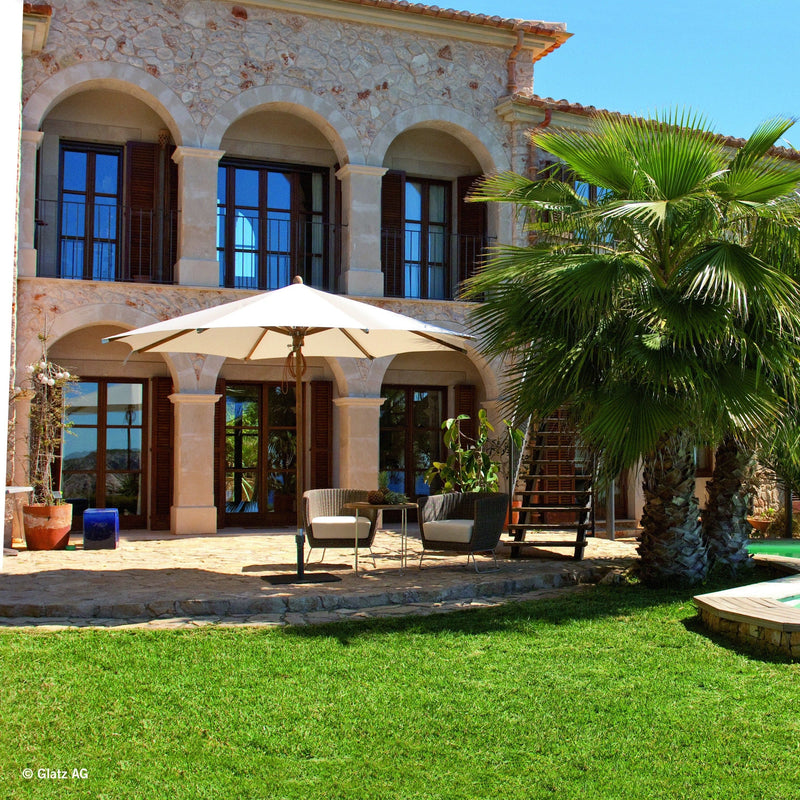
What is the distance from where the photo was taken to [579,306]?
7.72 metres

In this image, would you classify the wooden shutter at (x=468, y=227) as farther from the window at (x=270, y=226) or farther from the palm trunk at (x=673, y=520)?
the palm trunk at (x=673, y=520)

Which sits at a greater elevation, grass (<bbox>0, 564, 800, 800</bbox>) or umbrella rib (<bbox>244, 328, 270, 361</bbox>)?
umbrella rib (<bbox>244, 328, 270, 361</bbox>)

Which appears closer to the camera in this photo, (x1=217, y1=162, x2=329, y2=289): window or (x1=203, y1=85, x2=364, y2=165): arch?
(x1=203, y1=85, x2=364, y2=165): arch

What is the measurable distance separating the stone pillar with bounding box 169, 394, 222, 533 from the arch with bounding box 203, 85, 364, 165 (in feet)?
11.1

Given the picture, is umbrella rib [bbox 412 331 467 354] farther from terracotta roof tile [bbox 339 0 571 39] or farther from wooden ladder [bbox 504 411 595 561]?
terracotta roof tile [bbox 339 0 571 39]

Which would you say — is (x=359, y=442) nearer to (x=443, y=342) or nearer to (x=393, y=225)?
(x=393, y=225)

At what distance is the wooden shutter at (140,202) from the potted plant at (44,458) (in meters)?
2.14

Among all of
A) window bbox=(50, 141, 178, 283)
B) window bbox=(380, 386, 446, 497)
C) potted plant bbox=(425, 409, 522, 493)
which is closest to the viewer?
potted plant bbox=(425, 409, 522, 493)

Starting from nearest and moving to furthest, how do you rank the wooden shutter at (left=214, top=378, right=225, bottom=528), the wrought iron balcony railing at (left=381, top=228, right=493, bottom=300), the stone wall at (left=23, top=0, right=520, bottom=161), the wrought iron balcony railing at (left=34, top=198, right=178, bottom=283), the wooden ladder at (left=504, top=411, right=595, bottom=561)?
1. the wooden ladder at (left=504, top=411, right=595, bottom=561)
2. the stone wall at (left=23, top=0, right=520, bottom=161)
3. the wrought iron balcony railing at (left=34, top=198, right=178, bottom=283)
4. the wooden shutter at (left=214, top=378, right=225, bottom=528)
5. the wrought iron balcony railing at (left=381, top=228, right=493, bottom=300)

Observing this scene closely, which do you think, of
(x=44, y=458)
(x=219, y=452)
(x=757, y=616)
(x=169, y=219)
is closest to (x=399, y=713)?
(x=757, y=616)

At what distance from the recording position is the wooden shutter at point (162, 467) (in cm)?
1323

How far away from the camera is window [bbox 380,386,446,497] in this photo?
14.9 metres

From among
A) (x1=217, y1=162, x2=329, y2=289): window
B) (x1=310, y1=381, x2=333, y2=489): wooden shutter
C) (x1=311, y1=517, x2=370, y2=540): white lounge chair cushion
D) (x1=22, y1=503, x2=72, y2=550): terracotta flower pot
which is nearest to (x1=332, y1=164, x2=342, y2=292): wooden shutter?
(x1=217, y1=162, x2=329, y2=289): window

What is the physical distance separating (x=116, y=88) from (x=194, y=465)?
5.00 m
